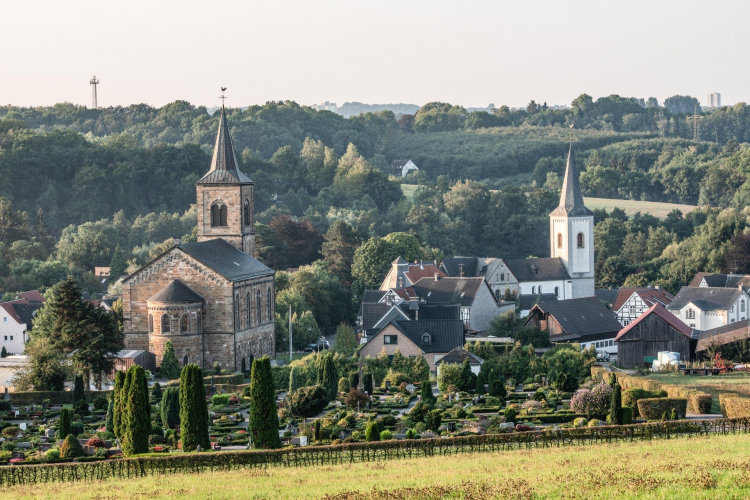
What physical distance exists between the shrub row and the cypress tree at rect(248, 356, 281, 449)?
60.1ft

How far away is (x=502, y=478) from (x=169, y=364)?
38.5m

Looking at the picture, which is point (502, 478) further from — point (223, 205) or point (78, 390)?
point (223, 205)

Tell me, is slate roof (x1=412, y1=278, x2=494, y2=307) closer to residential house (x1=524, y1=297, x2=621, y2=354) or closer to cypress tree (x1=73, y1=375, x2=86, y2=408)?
residential house (x1=524, y1=297, x2=621, y2=354)

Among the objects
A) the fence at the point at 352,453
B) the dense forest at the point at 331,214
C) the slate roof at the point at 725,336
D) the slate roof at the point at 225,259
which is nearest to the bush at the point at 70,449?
the fence at the point at 352,453

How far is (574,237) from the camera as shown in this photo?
11288cm

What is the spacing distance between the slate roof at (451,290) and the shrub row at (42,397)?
112 feet

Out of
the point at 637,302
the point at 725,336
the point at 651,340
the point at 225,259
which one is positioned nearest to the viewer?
the point at 725,336

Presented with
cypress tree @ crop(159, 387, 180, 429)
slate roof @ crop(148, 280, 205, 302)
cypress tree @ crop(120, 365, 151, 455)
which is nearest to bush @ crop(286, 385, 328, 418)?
cypress tree @ crop(159, 387, 180, 429)

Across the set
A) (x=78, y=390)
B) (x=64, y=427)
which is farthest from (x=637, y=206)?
(x=64, y=427)

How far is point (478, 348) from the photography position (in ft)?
232

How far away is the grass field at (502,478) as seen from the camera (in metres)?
30.0

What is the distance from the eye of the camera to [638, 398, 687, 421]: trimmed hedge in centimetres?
4731

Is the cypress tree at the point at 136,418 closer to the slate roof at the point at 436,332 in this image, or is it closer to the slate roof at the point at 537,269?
the slate roof at the point at 436,332

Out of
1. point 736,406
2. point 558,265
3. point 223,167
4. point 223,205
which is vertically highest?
point 223,167
